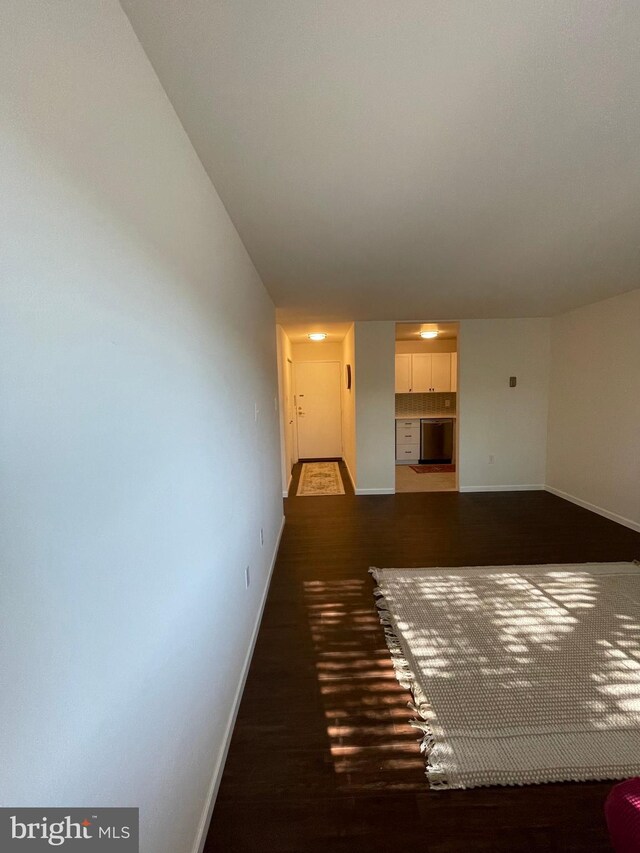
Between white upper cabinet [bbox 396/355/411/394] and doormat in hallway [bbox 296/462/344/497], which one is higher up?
white upper cabinet [bbox 396/355/411/394]

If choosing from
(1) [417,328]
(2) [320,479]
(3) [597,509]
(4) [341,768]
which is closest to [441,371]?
(1) [417,328]

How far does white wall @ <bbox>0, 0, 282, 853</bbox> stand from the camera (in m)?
0.52

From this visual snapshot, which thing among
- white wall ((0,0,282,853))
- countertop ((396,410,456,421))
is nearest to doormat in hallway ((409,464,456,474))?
countertop ((396,410,456,421))

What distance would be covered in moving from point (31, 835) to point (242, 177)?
1903mm

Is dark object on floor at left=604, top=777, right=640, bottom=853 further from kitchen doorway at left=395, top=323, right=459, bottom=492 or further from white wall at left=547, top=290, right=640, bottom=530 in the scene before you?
kitchen doorway at left=395, top=323, right=459, bottom=492

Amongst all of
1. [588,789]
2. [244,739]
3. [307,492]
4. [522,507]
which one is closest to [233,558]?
[244,739]

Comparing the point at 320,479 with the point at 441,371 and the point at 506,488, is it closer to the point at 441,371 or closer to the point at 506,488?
the point at 506,488

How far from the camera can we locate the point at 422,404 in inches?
274

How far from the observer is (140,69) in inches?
35.2

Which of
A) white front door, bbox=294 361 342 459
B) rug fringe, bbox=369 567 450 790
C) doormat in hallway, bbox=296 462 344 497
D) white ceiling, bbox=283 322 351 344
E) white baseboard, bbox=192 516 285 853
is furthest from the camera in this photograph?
white front door, bbox=294 361 342 459

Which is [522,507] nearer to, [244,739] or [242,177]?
[244,739]

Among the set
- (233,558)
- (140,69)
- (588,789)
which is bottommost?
(588,789)

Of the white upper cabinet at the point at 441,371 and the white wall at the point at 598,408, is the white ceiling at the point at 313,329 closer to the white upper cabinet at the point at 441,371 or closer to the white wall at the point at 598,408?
the white upper cabinet at the point at 441,371

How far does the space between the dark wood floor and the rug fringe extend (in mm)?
36
